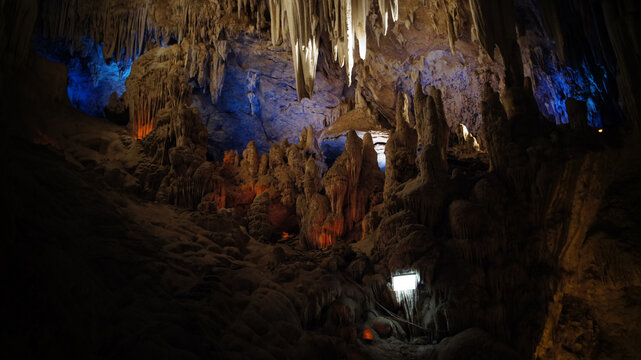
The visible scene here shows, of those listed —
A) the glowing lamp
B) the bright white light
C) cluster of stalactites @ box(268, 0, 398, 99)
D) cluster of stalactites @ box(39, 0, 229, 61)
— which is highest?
cluster of stalactites @ box(39, 0, 229, 61)

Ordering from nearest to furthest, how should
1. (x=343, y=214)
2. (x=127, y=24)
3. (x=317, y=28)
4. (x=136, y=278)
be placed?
(x=136, y=278) < (x=317, y=28) < (x=343, y=214) < (x=127, y=24)

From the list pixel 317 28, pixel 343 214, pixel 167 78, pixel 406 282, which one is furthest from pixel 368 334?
pixel 167 78

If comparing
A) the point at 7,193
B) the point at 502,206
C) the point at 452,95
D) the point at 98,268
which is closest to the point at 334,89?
the point at 452,95

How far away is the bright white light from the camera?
9.80 m

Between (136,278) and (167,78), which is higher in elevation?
(167,78)

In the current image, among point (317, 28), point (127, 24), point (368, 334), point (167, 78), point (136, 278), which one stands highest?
point (127, 24)

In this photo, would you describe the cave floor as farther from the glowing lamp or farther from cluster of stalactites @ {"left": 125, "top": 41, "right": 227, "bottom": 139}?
cluster of stalactites @ {"left": 125, "top": 41, "right": 227, "bottom": 139}

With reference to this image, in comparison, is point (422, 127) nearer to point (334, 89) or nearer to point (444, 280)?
point (444, 280)

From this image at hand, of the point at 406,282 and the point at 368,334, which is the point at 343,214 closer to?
the point at 406,282

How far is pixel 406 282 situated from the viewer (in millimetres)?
9828

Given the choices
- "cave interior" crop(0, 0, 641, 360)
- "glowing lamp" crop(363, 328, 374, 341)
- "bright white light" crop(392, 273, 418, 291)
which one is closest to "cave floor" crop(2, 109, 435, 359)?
"cave interior" crop(0, 0, 641, 360)

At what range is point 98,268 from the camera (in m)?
7.35

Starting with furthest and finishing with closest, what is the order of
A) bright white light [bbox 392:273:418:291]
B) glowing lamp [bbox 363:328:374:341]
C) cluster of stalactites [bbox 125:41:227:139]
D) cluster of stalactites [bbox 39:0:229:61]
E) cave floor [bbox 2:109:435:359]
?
1. cluster of stalactites [bbox 39:0:229:61]
2. cluster of stalactites [bbox 125:41:227:139]
3. bright white light [bbox 392:273:418:291]
4. glowing lamp [bbox 363:328:374:341]
5. cave floor [bbox 2:109:435:359]

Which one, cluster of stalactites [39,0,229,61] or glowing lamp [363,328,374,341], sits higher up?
cluster of stalactites [39,0,229,61]
